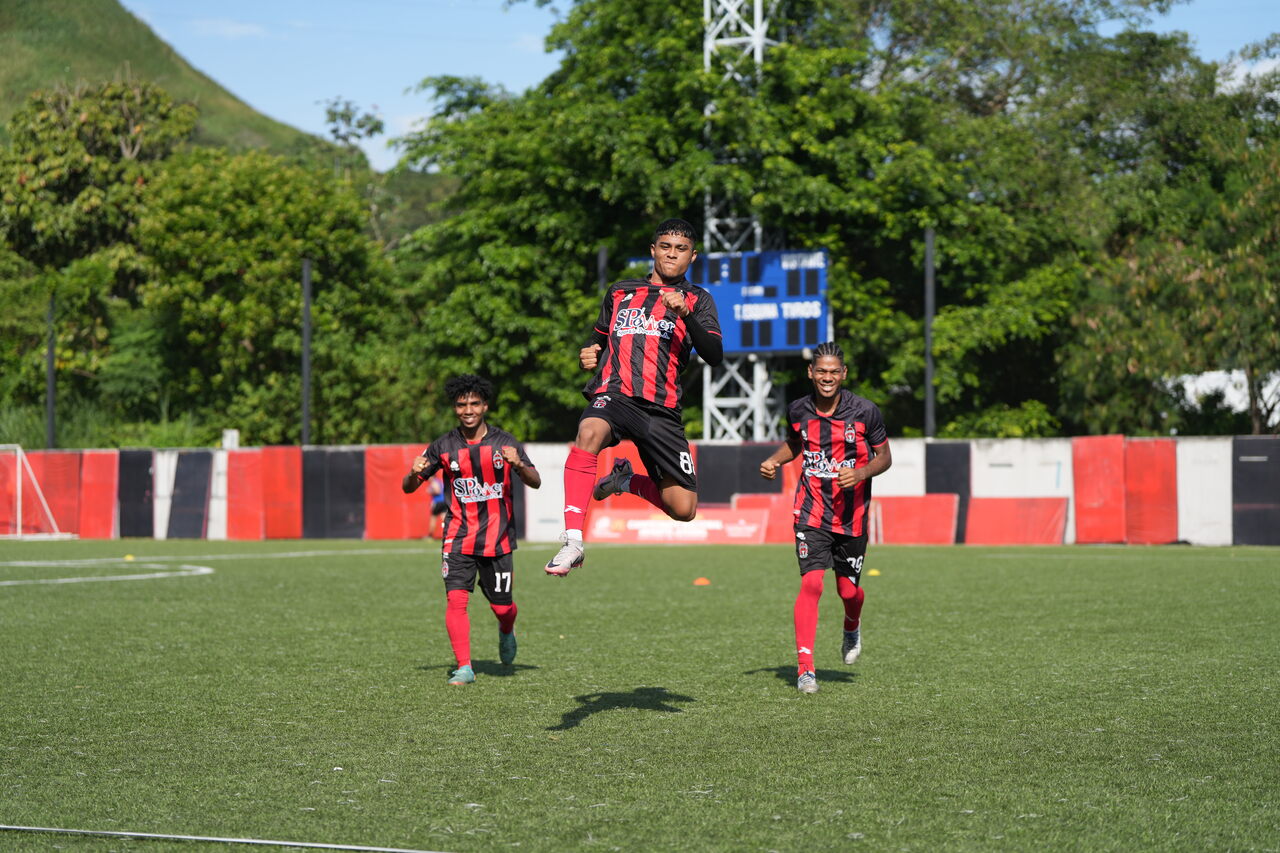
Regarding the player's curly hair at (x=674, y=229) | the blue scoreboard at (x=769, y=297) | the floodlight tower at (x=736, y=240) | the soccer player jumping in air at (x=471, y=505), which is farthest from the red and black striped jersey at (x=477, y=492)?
the floodlight tower at (x=736, y=240)

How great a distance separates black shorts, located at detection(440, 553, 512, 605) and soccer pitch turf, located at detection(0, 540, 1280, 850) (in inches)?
21.8

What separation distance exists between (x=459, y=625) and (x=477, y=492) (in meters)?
0.82

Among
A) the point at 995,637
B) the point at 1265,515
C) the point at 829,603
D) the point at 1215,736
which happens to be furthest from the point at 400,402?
the point at 1215,736

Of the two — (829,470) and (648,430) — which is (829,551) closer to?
(829,470)

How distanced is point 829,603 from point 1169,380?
Answer: 22.3 m

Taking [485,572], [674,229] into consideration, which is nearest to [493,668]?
[485,572]

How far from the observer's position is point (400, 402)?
4678cm

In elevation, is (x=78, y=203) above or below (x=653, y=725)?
above

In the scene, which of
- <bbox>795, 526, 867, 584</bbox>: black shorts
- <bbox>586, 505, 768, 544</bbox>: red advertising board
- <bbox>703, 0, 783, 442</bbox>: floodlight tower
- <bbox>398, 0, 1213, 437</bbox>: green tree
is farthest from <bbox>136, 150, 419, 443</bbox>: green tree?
<bbox>795, 526, 867, 584</bbox>: black shorts

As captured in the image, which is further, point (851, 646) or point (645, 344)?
point (851, 646)

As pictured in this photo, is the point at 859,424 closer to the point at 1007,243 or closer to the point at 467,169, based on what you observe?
the point at 1007,243

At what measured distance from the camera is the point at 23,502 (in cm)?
3319

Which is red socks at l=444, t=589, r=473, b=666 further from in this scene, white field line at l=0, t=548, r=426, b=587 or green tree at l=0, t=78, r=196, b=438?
green tree at l=0, t=78, r=196, b=438

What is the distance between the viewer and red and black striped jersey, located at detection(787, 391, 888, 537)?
9164 mm
